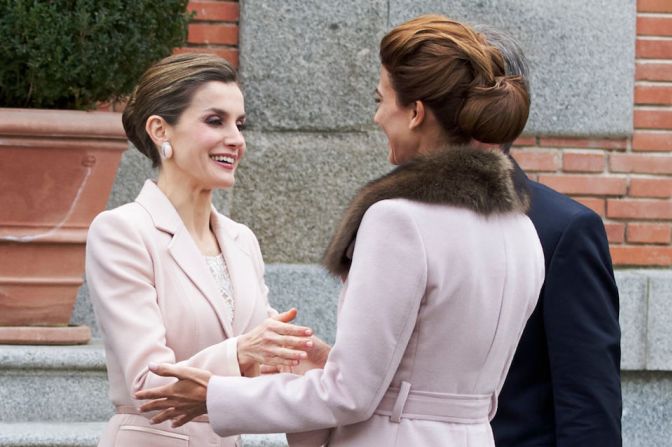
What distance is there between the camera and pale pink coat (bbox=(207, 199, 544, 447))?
89.3 inches

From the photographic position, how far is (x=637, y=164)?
5453 millimetres

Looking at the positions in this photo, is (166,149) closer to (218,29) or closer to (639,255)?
(218,29)

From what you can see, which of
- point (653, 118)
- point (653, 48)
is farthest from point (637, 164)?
point (653, 48)

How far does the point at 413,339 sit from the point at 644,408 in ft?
10.5

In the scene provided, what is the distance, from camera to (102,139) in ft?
15.0

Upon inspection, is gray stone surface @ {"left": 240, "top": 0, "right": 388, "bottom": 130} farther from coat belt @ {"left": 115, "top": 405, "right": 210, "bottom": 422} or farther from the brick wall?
coat belt @ {"left": 115, "top": 405, "right": 210, "bottom": 422}

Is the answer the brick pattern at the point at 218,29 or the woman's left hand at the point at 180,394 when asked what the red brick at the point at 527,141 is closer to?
the brick pattern at the point at 218,29

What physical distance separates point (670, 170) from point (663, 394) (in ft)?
3.07

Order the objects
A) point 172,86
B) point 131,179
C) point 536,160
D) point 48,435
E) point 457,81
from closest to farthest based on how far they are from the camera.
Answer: point 457,81
point 172,86
point 48,435
point 131,179
point 536,160

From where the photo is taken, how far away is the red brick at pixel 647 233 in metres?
5.41

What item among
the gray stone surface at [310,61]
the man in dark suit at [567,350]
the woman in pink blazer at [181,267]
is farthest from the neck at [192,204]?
the gray stone surface at [310,61]

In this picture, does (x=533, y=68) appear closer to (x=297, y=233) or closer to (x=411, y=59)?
(x=297, y=233)

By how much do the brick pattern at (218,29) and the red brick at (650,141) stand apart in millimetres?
1706

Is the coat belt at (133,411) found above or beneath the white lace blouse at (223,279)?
beneath
